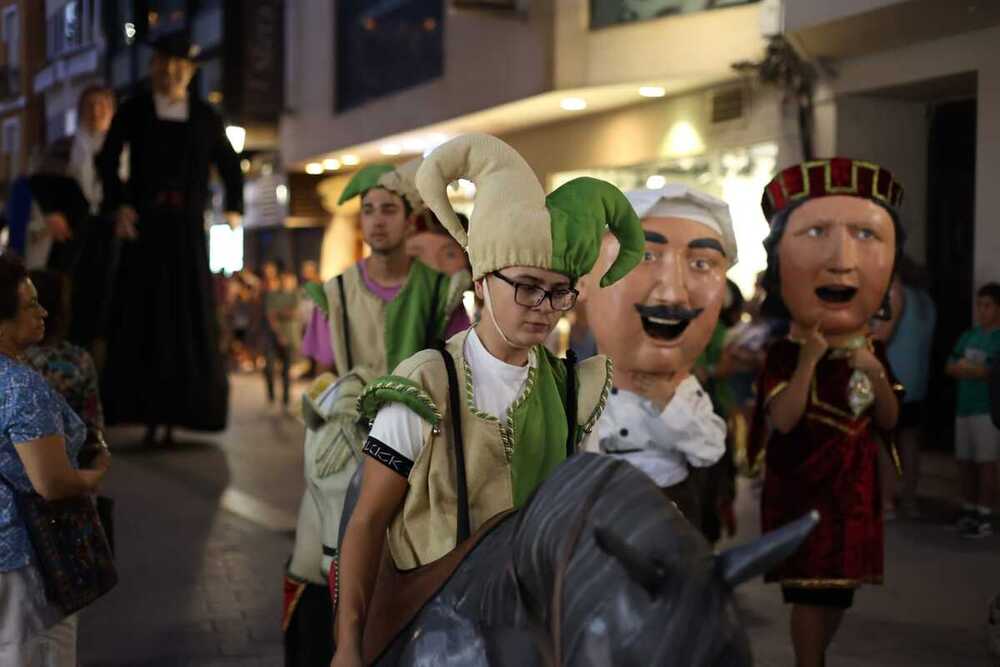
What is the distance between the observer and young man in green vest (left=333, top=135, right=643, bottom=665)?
8.18 feet

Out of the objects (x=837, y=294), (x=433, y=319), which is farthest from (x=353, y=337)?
(x=837, y=294)

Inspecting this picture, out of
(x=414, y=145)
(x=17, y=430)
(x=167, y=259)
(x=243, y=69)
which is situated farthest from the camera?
(x=243, y=69)

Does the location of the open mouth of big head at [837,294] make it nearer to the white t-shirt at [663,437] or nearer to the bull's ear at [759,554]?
the white t-shirt at [663,437]

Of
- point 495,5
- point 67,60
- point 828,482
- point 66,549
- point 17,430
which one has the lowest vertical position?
point 66,549

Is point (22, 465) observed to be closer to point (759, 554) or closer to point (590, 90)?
point (759, 554)

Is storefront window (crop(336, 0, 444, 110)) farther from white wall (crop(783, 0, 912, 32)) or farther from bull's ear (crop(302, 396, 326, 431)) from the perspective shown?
bull's ear (crop(302, 396, 326, 431))

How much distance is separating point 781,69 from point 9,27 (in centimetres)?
580

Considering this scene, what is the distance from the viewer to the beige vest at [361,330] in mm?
4617

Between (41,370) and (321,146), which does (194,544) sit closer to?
(41,370)

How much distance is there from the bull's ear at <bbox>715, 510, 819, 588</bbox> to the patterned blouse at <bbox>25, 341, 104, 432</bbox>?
3.09 metres

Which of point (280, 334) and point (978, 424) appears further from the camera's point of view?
point (280, 334)

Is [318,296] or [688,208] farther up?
[688,208]

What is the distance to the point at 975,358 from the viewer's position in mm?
7648

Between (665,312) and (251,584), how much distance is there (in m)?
2.90
